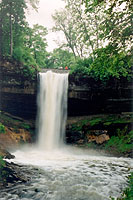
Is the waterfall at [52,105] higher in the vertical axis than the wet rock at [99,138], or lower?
higher

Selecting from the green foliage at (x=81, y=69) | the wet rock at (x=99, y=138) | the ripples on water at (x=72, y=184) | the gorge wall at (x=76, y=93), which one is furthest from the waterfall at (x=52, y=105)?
the ripples on water at (x=72, y=184)

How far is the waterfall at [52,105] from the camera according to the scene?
1767 cm

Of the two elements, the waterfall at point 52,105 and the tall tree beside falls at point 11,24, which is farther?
the tall tree beside falls at point 11,24

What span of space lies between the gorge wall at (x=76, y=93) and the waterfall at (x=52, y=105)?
24.9 inches

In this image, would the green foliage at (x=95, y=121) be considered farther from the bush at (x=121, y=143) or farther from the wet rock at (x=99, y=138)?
the bush at (x=121, y=143)

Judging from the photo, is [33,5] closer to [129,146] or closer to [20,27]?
[20,27]

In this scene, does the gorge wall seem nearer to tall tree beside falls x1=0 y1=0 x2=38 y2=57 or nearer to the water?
tall tree beside falls x1=0 y1=0 x2=38 y2=57

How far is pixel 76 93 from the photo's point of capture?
17469 millimetres

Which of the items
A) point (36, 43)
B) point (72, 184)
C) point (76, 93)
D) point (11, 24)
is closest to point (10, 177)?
point (72, 184)

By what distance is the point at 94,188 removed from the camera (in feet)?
22.7

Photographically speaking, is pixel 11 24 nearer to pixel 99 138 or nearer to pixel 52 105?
pixel 52 105

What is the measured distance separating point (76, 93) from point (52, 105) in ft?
8.94

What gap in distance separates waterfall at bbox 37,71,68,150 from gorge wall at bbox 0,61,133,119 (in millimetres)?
632

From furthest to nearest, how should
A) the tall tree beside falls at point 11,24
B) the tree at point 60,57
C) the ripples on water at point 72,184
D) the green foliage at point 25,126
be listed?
the tree at point 60,57 → the tall tree beside falls at point 11,24 → the green foliage at point 25,126 → the ripples on water at point 72,184
